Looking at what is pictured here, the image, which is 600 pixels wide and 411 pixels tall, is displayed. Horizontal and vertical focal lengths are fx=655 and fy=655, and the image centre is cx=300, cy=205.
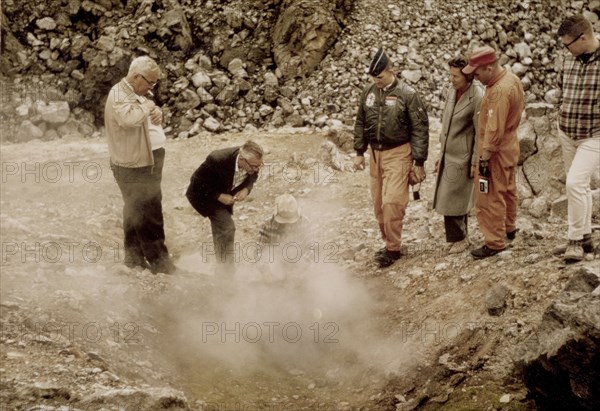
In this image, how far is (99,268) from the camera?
6027 millimetres

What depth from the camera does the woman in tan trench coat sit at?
5.23 m

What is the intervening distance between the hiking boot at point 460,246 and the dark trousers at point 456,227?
3cm

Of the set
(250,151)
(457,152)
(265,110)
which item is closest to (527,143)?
(457,152)

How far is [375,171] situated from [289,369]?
6.20 feet

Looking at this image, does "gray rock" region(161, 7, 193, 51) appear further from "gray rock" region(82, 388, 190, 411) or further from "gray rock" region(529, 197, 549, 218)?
"gray rock" region(82, 388, 190, 411)

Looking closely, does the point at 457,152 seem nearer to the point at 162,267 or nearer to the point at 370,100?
the point at 370,100

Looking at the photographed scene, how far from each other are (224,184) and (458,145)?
2025 millimetres

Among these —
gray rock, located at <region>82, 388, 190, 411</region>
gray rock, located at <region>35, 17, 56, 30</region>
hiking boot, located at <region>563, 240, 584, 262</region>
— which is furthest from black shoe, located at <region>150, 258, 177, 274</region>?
gray rock, located at <region>35, 17, 56, 30</region>

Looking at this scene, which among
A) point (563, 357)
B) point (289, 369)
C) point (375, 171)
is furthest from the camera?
point (375, 171)

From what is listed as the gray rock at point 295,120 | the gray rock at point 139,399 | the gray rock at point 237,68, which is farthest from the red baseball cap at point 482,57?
the gray rock at point 237,68

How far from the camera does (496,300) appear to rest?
4.66 meters

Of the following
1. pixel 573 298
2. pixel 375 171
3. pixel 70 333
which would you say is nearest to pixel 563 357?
pixel 573 298

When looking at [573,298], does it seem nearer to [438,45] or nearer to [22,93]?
[438,45]

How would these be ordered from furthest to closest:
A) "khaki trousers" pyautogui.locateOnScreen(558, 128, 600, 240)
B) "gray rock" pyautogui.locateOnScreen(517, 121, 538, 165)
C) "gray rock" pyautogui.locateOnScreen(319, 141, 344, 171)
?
"gray rock" pyautogui.locateOnScreen(319, 141, 344, 171) → "gray rock" pyautogui.locateOnScreen(517, 121, 538, 165) → "khaki trousers" pyautogui.locateOnScreen(558, 128, 600, 240)
